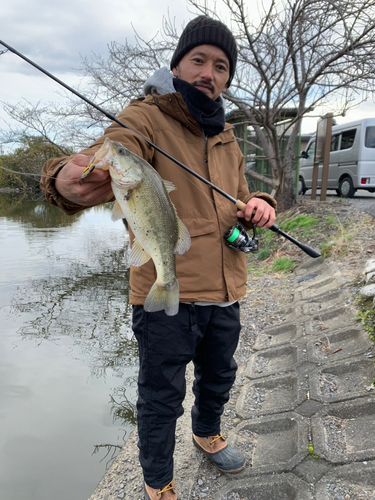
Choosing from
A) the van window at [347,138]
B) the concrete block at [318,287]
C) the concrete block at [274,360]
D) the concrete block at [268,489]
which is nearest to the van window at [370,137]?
the van window at [347,138]

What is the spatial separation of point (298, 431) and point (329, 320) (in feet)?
5.88

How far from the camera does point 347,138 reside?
38.9ft

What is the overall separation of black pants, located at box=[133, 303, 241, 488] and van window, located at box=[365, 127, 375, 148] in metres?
10.6

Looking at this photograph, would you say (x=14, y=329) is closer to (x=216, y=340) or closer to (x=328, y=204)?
(x=216, y=340)

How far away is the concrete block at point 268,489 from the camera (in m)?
2.17

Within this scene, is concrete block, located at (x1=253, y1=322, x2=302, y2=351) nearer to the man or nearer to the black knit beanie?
the man

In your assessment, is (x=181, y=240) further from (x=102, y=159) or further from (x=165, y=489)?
(x=165, y=489)

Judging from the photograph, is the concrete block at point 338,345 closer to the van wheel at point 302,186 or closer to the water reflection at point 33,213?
the van wheel at point 302,186

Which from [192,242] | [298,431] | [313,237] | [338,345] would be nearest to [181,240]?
[192,242]

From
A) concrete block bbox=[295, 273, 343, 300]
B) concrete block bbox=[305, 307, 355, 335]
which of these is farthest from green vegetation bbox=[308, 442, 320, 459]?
concrete block bbox=[295, 273, 343, 300]

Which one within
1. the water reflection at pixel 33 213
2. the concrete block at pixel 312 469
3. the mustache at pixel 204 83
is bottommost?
the water reflection at pixel 33 213

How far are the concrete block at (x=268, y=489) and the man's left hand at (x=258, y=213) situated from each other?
1.56m

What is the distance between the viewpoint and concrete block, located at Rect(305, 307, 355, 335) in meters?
3.88

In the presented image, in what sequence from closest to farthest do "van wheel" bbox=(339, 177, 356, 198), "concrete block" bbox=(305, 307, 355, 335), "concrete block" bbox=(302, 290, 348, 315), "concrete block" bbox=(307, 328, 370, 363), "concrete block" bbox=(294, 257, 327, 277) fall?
"concrete block" bbox=(307, 328, 370, 363) → "concrete block" bbox=(305, 307, 355, 335) → "concrete block" bbox=(302, 290, 348, 315) → "concrete block" bbox=(294, 257, 327, 277) → "van wheel" bbox=(339, 177, 356, 198)
